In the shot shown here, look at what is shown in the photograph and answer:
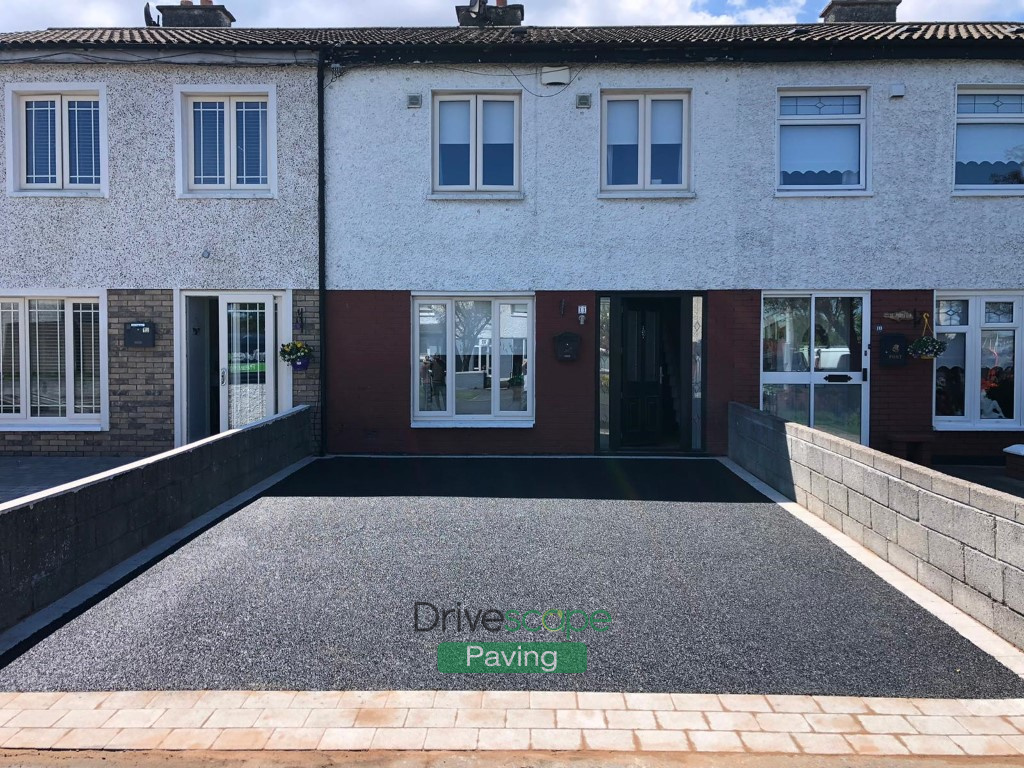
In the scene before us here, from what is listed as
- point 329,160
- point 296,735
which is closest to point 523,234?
point 329,160

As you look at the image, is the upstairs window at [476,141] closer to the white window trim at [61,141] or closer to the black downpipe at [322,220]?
the black downpipe at [322,220]

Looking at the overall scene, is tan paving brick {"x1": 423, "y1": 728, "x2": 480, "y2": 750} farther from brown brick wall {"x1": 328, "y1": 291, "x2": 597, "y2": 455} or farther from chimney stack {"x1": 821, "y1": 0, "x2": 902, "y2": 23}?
chimney stack {"x1": 821, "y1": 0, "x2": 902, "y2": 23}

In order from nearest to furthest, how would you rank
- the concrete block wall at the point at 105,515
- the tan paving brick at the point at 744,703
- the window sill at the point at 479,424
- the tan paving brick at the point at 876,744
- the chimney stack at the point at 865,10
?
the tan paving brick at the point at 876,744 → the tan paving brick at the point at 744,703 → the concrete block wall at the point at 105,515 → the window sill at the point at 479,424 → the chimney stack at the point at 865,10

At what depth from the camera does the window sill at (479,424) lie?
1152 centimetres

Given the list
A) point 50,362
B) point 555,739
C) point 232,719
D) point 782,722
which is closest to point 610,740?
point 555,739

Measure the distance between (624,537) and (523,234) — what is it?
5.59m

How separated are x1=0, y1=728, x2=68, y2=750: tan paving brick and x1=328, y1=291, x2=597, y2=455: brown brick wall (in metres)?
7.86

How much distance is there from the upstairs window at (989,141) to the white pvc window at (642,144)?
147 inches

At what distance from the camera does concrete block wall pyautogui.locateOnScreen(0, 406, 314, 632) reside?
490cm

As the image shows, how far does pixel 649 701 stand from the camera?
405 cm

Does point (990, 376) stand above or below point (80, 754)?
above

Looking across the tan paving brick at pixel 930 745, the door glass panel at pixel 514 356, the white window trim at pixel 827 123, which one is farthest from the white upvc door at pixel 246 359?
the tan paving brick at pixel 930 745

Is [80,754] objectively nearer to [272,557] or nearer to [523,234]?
[272,557]

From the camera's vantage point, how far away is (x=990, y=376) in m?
11.5
